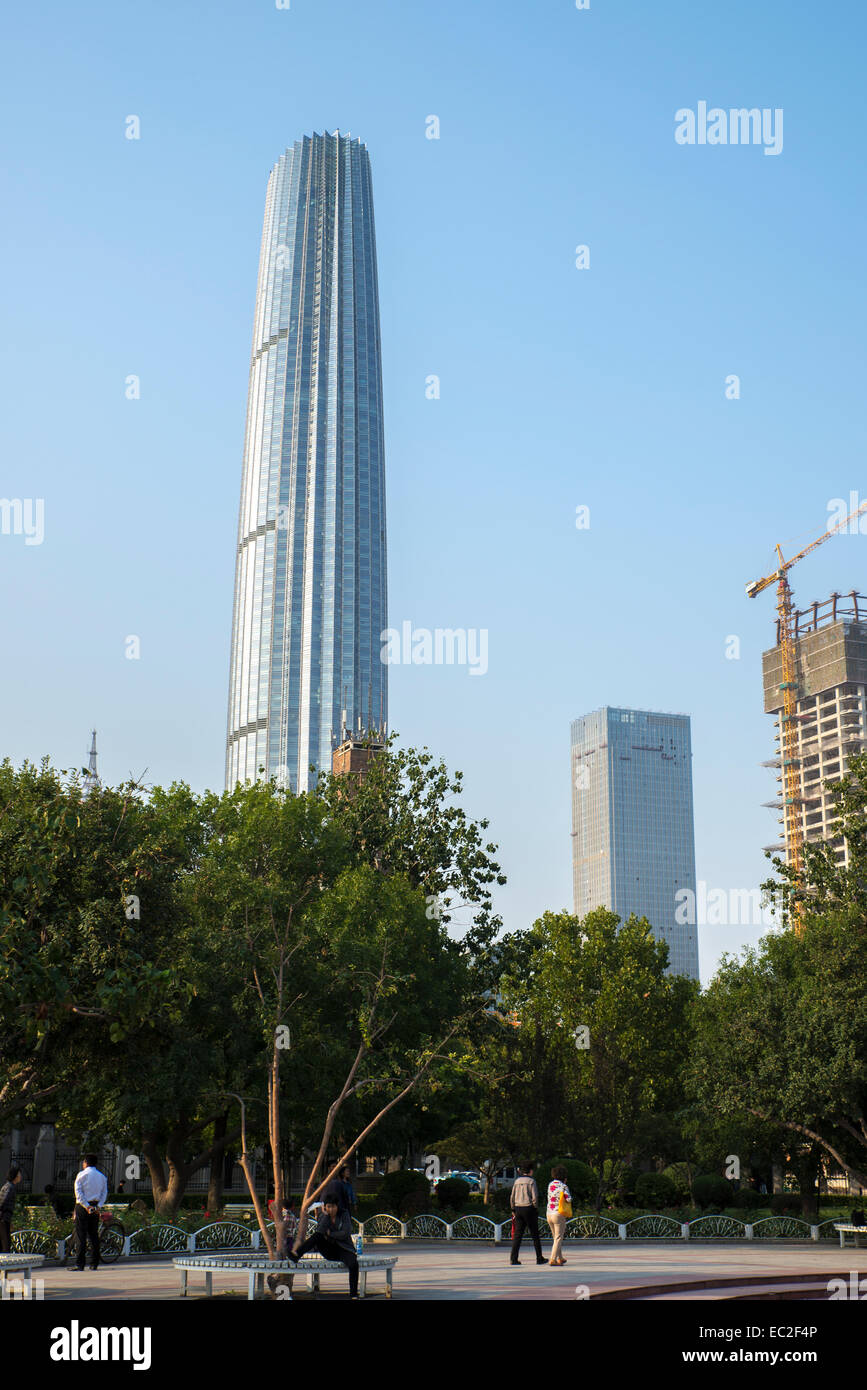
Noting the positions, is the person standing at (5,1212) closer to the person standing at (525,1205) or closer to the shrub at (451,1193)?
the person standing at (525,1205)

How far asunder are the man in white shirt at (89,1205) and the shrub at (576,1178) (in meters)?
21.3

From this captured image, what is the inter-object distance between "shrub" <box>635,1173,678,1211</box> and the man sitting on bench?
33.4 meters

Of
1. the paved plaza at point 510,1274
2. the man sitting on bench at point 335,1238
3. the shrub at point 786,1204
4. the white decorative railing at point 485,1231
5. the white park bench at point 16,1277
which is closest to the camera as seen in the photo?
the man sitting on bench at point 335,1238

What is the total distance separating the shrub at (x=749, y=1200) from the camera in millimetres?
49516

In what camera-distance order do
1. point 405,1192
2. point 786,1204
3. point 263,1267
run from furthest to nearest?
point 786,1204
point 405,1192
point 263,1267

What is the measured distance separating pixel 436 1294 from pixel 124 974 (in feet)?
22.4

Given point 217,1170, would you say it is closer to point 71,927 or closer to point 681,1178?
point 681,1178

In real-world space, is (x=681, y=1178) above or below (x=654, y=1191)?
above

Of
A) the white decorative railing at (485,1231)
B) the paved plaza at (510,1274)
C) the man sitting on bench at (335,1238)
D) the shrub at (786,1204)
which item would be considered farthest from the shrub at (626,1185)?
the man sitting on bench at (335,1238)

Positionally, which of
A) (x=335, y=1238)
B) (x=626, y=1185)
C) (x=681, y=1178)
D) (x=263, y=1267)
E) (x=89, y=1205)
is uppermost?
(x=335, y=1238)

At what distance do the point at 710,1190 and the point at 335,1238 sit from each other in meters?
33.4

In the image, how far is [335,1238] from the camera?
17.6m

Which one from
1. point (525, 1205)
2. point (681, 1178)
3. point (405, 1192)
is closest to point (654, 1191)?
point (681, 1178)
